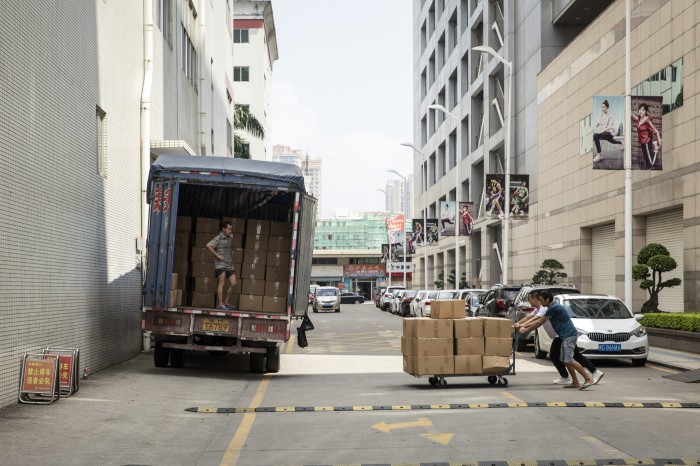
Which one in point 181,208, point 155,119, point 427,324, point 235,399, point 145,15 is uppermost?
point 145,15

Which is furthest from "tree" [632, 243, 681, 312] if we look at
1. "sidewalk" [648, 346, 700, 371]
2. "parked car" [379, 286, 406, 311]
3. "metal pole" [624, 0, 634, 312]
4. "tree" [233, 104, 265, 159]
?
"tree" [233, 104, 265, 159]

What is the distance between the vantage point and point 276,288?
19312 millimetres

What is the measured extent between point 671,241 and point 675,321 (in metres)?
6.31

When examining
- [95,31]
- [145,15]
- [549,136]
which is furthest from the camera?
[549,136]

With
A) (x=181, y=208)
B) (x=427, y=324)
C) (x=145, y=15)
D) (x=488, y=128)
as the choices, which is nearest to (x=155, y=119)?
(x=145, y=15)

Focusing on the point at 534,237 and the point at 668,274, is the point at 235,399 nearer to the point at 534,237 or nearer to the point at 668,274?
the point at 668,274

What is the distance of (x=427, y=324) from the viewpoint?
1565cm

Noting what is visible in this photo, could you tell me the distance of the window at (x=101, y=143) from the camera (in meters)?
18.2

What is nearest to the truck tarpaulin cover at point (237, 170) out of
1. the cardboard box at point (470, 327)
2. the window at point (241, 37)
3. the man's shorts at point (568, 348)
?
the cardboard box at point (470, 327)

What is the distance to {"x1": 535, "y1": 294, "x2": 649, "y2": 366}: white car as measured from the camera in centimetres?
1989

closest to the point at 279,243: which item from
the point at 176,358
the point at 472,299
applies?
the point at 176,358

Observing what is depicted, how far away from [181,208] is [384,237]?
143345mm

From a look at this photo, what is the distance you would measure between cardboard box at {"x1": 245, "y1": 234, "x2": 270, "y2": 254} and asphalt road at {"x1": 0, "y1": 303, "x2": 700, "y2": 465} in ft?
8.78

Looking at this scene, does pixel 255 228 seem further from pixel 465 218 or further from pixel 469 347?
pixel 465 218
